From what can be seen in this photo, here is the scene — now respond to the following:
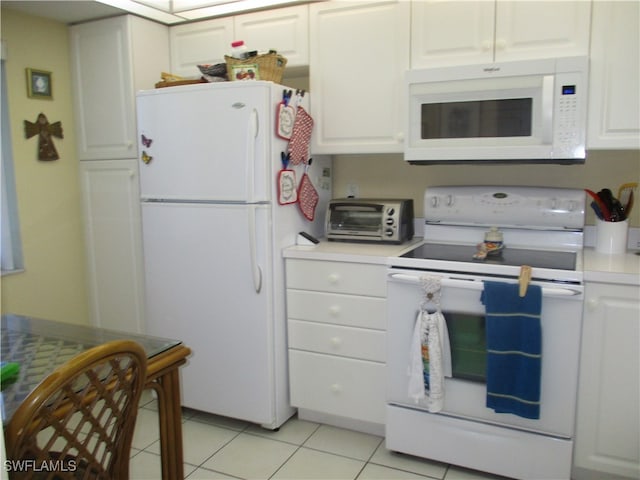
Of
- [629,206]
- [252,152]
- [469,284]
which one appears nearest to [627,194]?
[629,206]

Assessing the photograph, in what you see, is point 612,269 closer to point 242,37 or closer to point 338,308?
point 338,308

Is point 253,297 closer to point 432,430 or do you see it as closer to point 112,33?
point 432,430

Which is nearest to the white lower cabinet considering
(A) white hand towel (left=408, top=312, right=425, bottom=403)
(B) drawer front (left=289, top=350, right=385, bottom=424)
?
(B) drawer front (left=289, top=350, right=385, bottom=424)

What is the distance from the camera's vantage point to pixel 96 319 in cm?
317

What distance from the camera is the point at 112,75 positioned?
2.87 metres

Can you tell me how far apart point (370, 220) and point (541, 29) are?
3.74 feet

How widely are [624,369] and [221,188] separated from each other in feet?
6.05

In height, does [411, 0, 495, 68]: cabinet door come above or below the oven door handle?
above

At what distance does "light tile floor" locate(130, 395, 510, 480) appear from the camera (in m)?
2.28

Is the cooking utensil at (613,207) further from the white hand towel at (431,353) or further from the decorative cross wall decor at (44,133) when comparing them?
the decorative cross wall decor at (44,133)

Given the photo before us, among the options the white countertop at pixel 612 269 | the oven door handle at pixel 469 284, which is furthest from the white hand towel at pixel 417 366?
the white countertop at pixel 612 269

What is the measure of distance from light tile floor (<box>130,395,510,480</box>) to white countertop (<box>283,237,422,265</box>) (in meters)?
0.87

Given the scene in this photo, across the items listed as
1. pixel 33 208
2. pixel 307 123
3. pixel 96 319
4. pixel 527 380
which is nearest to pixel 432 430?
pixel 527 380

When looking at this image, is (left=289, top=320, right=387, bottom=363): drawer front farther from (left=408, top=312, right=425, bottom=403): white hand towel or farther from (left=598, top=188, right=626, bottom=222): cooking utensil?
(left=598, top=188, right=626, bottom=222): cooking utensil
